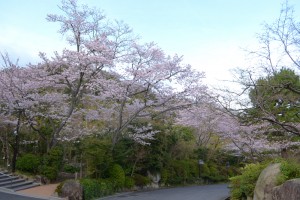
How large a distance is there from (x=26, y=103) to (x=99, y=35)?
534 cm

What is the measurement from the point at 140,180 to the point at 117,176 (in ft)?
11.9

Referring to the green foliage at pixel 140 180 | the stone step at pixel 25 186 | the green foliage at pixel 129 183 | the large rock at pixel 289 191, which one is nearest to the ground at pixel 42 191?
the stone step at pixel 25 186

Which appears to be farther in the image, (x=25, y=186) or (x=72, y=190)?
(x=25, y=186)

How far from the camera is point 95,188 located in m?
15.9

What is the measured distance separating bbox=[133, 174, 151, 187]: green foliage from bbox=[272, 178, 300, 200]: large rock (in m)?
14.4

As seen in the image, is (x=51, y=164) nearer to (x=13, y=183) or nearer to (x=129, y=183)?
(x=13, y=183)

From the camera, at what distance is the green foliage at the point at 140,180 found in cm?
2212

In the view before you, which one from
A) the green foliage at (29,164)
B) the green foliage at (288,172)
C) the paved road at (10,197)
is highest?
the green foliage at (29,164)

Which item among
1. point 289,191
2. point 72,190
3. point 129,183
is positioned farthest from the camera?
point 129,183

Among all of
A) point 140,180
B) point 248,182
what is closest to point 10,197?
point 248,182

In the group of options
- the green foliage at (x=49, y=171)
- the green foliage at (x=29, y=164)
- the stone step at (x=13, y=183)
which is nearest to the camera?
the stone step at (x=13, y=183)

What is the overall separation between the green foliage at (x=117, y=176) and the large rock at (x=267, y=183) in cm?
1001

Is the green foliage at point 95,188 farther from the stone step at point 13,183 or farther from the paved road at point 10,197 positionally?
the stone step at point 13,183

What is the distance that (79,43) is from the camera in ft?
60.2
